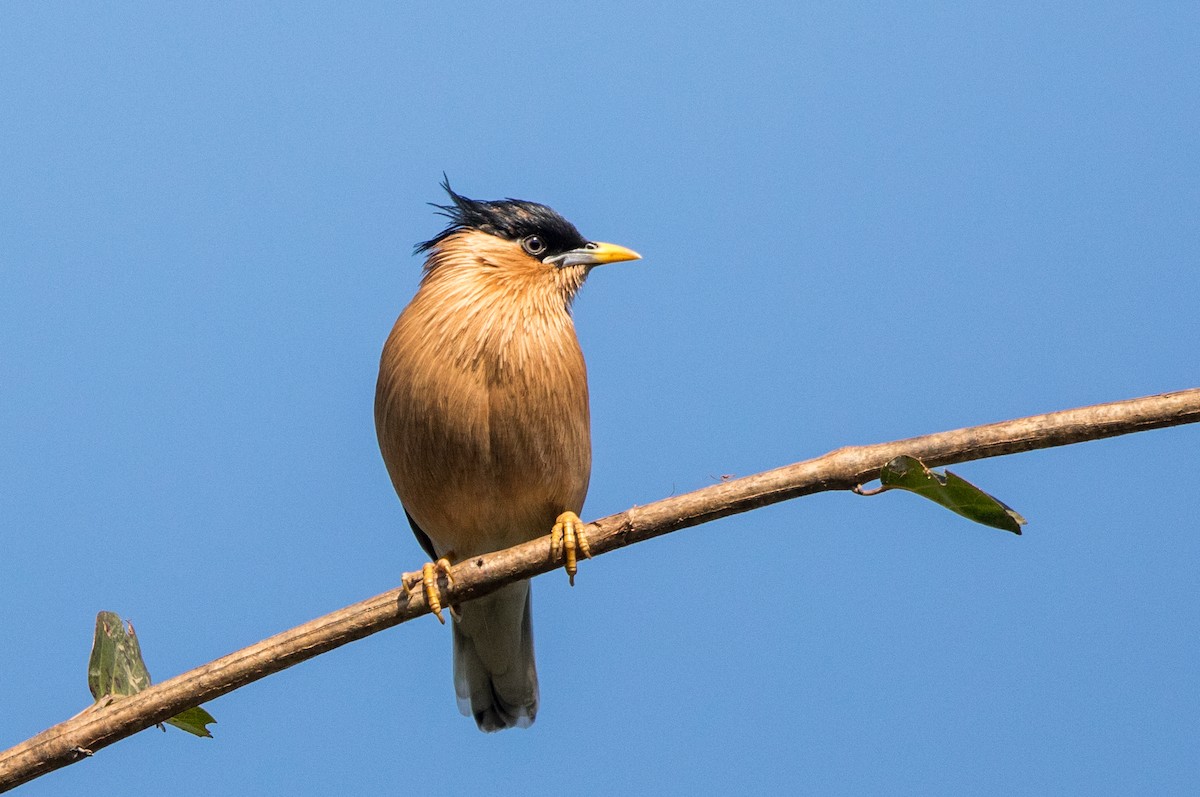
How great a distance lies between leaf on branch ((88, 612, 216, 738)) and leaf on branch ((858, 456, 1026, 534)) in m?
1.99

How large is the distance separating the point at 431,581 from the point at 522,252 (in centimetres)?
162

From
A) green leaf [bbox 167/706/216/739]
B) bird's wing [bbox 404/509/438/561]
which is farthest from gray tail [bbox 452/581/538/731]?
green leaf [bbox 167/706/216/739]

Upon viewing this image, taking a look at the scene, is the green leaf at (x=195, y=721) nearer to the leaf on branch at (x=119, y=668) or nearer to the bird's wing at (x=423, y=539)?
the leaf on branch at (x=119, y=668)

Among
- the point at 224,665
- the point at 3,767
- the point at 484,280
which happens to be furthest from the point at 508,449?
the point at 3,767

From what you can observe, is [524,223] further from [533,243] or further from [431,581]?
[431,581]

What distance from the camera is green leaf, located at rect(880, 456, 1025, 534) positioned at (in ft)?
10.6

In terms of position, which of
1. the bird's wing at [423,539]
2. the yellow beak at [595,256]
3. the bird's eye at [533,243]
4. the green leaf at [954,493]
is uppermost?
A: the bird's eye at [533,243]

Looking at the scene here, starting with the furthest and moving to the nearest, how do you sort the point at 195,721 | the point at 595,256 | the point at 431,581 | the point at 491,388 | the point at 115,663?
the point at 595,256
the point at 491,388
the point at 431,581
the point at 195,721
the point at 115,663

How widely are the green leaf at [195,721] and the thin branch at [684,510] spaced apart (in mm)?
346

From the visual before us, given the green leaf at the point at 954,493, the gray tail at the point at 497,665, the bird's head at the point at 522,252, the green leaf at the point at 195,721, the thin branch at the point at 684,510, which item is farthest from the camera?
the gray tail at the point at 497,665

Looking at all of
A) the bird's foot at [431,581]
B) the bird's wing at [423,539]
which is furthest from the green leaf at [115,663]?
the bird's wing at [423,539]

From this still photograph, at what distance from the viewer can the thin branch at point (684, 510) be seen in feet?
9.96

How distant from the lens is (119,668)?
135 inches

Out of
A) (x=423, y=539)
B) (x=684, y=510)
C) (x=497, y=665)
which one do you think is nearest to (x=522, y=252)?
(x=423, y=539)
